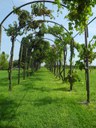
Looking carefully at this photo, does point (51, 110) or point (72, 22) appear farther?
point (51, 110)

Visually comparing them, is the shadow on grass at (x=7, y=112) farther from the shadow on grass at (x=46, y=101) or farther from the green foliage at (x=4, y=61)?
the green foliage at (x=4, y=61)

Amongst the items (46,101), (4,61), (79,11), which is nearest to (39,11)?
(46,101)

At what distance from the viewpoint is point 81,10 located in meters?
9.87

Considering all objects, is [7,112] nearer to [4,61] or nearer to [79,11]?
[79,11]

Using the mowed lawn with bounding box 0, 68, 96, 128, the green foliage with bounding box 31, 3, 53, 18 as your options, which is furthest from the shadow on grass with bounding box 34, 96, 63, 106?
the green foliage with bounding box 31, 3, 53, 18

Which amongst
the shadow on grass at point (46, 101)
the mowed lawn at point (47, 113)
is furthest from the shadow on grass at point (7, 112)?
the shadow on grass at point (46, 101)

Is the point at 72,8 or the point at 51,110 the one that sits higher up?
the point at 72,8

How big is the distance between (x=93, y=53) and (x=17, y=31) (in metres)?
8.66

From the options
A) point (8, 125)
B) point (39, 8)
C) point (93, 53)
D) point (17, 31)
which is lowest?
point (8, 125)

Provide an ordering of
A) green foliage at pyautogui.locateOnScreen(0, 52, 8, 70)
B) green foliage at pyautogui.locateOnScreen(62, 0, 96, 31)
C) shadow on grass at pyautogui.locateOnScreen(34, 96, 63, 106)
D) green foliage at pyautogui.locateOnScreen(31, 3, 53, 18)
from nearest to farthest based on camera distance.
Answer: green foliage at pyautogui.locateOnScreen(62, 0, 96, 31) → shadow on grass at pyautogui.locateOnScreen(34, 96, 63, 106) → green foliage at pyautogui.locateOnScreen(31, 3, 53, 18) → green foliage at pyautogui.locateOnScreen(0, 52, 8, 70)

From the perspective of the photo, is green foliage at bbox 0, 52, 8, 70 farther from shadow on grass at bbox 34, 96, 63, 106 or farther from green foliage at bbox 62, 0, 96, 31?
green foliage at bbox 62, 0, 96, 31

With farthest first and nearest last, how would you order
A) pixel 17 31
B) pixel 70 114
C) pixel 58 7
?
pixel 17 31 → pixel 70 114 → pixel 58 7

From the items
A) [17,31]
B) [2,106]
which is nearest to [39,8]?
[17,31]

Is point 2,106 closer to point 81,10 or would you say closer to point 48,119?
point 48,119
